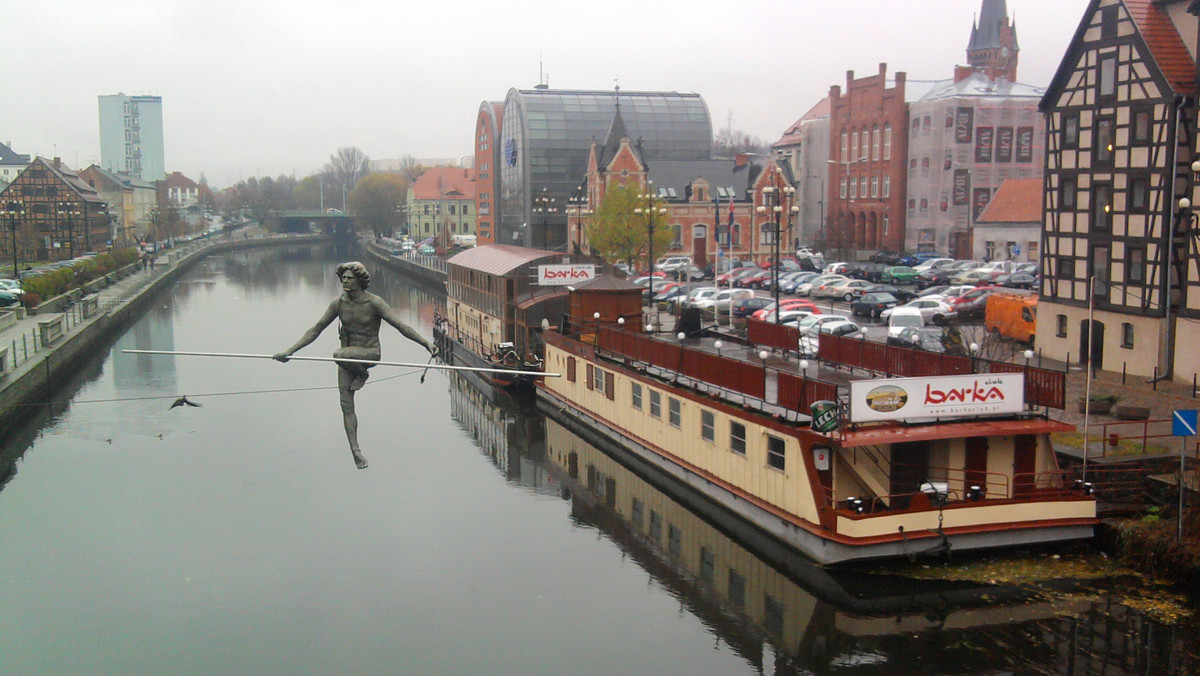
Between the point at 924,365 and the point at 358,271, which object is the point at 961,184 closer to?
the point at 924,365

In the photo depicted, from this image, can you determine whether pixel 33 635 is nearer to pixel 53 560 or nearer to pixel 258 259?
pixel 53 560

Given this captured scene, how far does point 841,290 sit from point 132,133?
580ft

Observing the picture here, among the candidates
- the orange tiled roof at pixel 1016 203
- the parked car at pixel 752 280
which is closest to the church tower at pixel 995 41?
the orange tiled roof at pixel 1016 203

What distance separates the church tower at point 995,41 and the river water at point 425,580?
274ft

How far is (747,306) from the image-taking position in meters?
45.9

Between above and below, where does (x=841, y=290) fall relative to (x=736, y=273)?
below

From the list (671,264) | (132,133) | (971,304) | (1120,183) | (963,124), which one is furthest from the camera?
(132,133)

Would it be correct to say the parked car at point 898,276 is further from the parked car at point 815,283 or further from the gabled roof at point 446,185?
the gabled roof at point 446,185

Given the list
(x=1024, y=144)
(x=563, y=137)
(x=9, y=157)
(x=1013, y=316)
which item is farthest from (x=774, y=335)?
(x=9, y=157)

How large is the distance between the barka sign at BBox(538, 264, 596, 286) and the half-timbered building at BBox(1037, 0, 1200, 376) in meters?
15.2

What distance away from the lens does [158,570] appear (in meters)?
20.4

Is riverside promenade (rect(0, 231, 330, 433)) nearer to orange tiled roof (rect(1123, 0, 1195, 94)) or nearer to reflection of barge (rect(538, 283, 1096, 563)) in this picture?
reflection of barge (rect(538, 283, 1096, 563))

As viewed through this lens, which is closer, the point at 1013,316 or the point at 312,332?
the point at 312,332

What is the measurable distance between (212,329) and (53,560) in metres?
36.7
